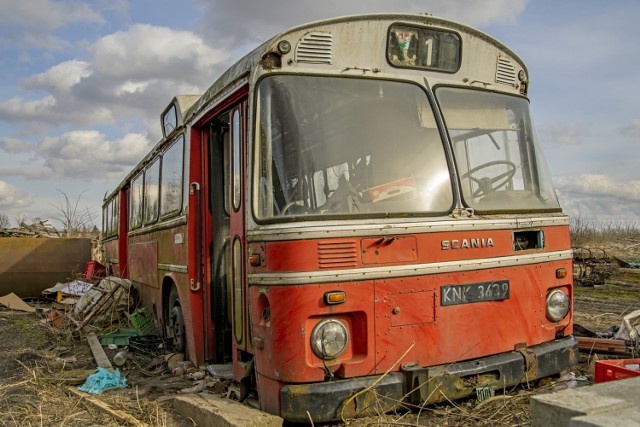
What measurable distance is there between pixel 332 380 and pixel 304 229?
0.94 m

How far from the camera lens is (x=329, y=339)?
3.73 meters

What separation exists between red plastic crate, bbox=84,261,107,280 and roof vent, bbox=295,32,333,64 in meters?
12.8

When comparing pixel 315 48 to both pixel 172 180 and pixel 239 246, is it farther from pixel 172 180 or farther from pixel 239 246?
pixel 172 180

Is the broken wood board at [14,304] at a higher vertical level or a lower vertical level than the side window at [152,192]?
lower

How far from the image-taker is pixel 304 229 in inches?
146

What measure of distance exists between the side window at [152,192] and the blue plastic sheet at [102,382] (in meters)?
2.44

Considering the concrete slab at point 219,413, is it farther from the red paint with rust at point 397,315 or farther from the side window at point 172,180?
the side window at point 172,180

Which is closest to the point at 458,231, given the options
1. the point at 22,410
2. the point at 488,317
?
the point at 488,317

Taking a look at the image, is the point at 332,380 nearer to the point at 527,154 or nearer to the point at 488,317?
the point at 488,317

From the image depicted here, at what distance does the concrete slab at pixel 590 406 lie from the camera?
245 centimetres

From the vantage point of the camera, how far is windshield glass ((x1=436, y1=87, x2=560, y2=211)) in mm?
4426

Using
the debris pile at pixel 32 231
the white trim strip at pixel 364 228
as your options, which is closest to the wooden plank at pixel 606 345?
the white trim strip at pixel 364 228

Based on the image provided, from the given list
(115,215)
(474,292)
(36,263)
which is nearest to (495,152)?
(474,292)

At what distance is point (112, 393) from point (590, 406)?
14.3ft
